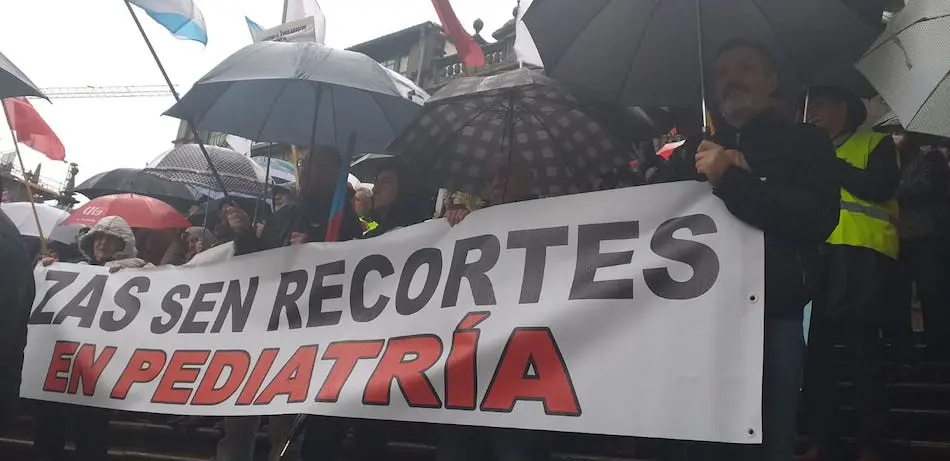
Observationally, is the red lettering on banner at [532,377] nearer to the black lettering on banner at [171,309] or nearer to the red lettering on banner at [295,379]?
the red lettering on banner at [295,379]

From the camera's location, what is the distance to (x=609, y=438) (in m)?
3.58

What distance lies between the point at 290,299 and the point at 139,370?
0.85 metres

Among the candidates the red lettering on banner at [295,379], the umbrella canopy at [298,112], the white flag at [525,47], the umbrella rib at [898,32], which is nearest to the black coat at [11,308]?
the red lettering on banner at [295,379]

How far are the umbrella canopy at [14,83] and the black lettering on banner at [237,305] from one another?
131cm

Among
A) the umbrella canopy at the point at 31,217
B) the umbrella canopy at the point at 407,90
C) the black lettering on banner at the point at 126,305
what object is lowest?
the umbrella canopy at the point at 31,217

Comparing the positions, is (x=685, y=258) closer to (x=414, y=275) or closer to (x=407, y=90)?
(x=414, y=275)

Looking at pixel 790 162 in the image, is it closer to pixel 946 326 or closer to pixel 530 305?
pixel 530 305

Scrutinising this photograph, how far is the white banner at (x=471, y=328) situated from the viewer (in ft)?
7.13

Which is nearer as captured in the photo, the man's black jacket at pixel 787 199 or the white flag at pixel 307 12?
the man's black jacket at pixel 787 199

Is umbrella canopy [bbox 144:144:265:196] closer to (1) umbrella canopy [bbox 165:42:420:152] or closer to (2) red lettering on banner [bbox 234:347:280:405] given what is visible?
(1) umbrella canopy [bbox 165:42:420:152]

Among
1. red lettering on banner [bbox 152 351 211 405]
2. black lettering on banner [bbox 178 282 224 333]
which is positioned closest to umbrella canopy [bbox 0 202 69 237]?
black lettering on banner [bbox 178 282 224 333]

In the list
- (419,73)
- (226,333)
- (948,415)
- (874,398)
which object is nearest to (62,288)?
(226,333)

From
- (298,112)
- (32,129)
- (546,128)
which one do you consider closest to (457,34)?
(546,128)

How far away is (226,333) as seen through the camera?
3.35 m
